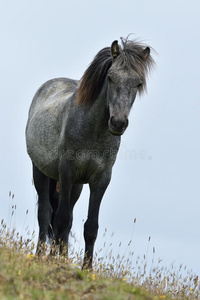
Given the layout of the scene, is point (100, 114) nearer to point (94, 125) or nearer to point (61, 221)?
point (94, 125)

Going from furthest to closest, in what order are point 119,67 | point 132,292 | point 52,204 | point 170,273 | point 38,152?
point 52,204
point 38,152
point 170,273
point 119,67
point 132,292

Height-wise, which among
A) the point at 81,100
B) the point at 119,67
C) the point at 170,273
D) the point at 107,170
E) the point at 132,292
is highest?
the point at 119,67

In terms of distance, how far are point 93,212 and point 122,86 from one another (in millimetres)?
1940

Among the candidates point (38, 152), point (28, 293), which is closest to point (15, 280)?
point (28, 293)

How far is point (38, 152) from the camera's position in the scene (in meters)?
8.55

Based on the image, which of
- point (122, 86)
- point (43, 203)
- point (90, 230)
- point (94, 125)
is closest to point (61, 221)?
point (90, 230)

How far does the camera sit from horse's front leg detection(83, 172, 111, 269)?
7.07 meters

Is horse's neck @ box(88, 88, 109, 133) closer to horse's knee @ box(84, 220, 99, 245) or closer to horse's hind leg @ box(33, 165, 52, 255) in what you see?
horse's knee @ box(84, 220, 99, 245)

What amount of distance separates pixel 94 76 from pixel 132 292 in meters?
3.43

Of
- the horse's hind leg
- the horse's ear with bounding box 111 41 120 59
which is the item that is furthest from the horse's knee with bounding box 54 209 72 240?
the horse's ear with bounding box 111 41 120 59

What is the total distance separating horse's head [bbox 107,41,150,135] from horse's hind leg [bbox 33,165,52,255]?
118 inches

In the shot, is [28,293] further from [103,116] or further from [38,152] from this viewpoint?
[38,152]

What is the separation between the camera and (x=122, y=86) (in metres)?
6.34

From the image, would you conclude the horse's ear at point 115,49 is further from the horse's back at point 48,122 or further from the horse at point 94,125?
the horse's back at point 48,122
